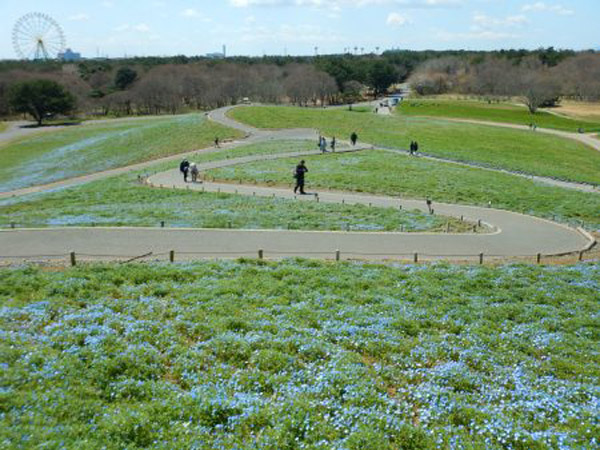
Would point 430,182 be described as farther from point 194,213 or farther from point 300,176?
point 194,213

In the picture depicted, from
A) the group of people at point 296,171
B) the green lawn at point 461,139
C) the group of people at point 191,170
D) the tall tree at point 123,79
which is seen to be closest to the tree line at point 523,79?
the green lawn at point 461,139

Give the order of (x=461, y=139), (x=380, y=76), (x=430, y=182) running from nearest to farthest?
(x=430, y=182)
(x=461, y=139)
(x=380, y=76)

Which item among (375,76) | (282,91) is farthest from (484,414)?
(375,76)

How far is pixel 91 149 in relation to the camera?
67.7 meters

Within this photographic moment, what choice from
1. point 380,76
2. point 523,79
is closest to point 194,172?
point 380,76

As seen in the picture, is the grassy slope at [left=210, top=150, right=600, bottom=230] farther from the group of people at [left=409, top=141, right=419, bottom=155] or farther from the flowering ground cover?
the flowering ground cover

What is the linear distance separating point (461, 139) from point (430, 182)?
3145cm

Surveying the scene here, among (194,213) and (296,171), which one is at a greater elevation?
(296,171)

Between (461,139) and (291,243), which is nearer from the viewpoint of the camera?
(291,243)

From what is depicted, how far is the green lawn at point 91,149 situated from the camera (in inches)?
2190

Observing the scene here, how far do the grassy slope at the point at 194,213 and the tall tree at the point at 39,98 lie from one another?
73.5 metres

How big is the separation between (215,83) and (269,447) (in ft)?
420

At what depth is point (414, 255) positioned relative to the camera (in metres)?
20.1

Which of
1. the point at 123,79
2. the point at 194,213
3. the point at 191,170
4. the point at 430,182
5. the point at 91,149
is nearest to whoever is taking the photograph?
the point at 194,213
